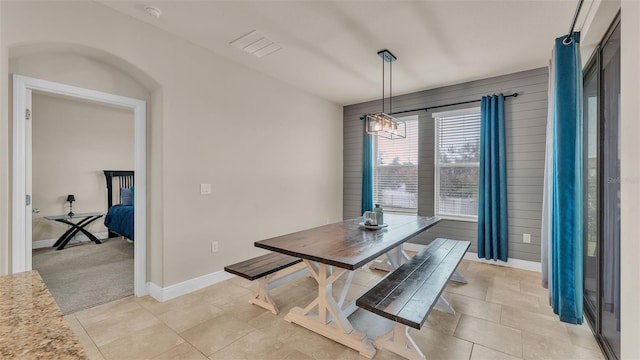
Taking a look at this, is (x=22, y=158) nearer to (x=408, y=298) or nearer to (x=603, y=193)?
(x=408, y=298)

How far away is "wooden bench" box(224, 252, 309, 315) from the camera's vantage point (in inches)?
97.5

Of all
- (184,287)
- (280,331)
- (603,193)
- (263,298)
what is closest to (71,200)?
(184,287)

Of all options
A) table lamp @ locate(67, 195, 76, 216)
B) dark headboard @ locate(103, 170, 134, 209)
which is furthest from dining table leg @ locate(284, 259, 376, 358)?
dark headboard @ locate(103, 170, 134, 209)

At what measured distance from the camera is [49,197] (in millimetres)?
4914

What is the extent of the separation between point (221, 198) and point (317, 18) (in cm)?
215

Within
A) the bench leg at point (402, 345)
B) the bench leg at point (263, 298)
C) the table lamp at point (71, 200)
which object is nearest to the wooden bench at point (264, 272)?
the bench leg at point (263, 298)

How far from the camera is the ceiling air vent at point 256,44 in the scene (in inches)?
110

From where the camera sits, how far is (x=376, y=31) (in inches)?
107

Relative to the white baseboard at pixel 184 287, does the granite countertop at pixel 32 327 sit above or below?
above

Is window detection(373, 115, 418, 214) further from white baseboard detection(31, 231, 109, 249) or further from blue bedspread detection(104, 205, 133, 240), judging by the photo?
white baseboard detection(31, 231, 109, 249)

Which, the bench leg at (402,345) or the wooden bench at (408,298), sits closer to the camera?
the wooden bench at (408,298)

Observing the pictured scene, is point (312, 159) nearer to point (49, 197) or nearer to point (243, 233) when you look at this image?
point (243, 233)

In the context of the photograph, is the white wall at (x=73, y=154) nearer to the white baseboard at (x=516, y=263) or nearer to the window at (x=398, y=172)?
the window at (x=398, y=172)

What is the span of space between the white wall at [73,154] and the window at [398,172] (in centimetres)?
513
